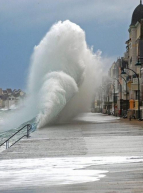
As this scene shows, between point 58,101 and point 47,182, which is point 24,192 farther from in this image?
point 58,101

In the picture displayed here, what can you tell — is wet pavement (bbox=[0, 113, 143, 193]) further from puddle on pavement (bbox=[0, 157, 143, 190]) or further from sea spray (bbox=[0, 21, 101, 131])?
sea spray (bbox=[0, 21, 101, 131])

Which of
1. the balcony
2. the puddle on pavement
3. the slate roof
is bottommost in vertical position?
the puddle on pavement

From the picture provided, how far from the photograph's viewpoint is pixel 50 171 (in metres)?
12.8

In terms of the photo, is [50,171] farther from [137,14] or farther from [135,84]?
[137,14]

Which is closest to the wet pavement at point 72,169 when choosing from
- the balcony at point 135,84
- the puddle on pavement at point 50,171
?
the puddle on pavement at point 50,171

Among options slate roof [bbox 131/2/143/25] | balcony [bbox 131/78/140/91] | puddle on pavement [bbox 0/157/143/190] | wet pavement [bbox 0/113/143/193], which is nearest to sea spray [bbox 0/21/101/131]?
balcony [bbox 131/78/140/91]

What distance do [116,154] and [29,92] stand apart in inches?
1602

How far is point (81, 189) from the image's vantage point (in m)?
9.88

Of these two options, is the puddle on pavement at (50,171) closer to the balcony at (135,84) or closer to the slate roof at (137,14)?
the balcony at (135,84)

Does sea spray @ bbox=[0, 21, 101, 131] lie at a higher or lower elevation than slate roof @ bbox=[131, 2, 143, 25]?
lower

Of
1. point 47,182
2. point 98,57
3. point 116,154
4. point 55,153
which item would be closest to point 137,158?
point 116,154

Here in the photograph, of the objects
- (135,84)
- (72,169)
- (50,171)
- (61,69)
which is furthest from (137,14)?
(50,171)

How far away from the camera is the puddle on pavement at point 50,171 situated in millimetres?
11031

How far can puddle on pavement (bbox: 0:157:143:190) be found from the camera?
11031 millimetres
